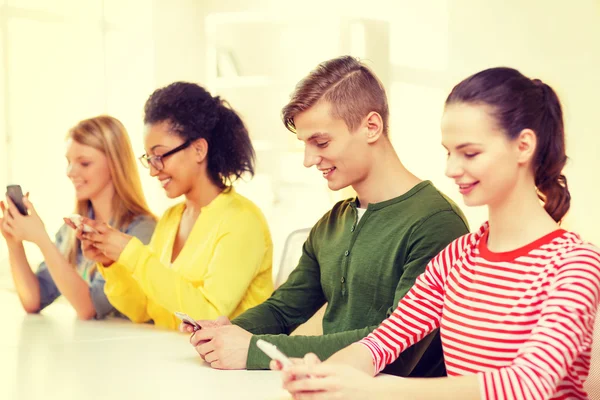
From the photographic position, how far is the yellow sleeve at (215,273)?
1.80 meters

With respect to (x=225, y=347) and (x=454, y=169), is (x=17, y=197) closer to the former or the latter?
(x=225, y=347)

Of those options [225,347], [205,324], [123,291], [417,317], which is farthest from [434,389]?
[123,291]

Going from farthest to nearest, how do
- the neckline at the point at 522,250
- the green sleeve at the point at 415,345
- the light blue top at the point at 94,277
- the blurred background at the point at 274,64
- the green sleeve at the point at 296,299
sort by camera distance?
the blurred background at the point at 274,64
the light blue top at the point at 94,277
the green sleeve at the point at 296,299
the green sleeve at the point at 415,345
the neckline at the point at 522,250

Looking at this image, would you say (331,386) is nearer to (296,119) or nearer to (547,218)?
(547,218)

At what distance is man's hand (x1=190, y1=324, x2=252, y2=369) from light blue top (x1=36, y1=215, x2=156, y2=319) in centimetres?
79

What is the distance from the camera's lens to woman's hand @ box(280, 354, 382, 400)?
105 centimetres

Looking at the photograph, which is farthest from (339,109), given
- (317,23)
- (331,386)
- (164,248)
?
(317,23)

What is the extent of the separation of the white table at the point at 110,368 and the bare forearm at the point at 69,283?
0.10 meters

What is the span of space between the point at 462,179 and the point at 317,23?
2.80 m

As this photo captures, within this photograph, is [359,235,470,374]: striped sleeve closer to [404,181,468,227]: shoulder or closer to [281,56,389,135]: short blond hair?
[404,181,468,227]: shoulder

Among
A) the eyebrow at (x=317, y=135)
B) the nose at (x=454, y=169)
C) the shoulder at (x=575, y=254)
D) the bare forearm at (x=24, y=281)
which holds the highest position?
the eyebrow at (x=317, y=135)

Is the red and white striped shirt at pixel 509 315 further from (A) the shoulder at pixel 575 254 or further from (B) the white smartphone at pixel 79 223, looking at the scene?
(B) the white smartphone at pixel 79 223

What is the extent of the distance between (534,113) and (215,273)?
0.97m

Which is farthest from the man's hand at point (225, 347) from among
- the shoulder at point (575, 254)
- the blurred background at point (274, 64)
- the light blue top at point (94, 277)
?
the blurred background at point (274, 64)
